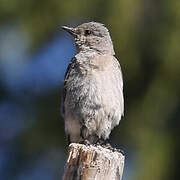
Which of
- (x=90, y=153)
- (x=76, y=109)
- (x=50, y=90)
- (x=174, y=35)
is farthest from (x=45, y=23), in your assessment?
(x=90, y=153)

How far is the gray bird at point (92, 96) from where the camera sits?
7.80m

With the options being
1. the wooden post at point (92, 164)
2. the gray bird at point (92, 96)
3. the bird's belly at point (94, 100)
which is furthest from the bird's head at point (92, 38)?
the wooden post at point (92, 164)

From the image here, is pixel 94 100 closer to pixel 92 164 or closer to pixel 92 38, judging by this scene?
pixel 92 38

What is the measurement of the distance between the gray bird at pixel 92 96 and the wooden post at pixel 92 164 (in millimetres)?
1848

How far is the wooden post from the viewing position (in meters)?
5.59

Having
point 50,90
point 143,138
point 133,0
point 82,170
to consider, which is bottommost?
point 82,170

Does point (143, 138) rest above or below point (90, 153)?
above

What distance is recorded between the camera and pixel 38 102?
1147cm

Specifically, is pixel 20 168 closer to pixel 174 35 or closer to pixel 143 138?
pixel 143 138

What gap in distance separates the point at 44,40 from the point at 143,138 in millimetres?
1830

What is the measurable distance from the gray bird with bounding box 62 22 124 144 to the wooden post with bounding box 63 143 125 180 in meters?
1.85

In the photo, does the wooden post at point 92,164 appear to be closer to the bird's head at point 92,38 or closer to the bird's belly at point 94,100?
the bird's belly at point 94,100

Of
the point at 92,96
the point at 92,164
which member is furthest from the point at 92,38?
the point at 92,164

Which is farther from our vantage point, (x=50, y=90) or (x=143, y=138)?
(x=50, y=90)
